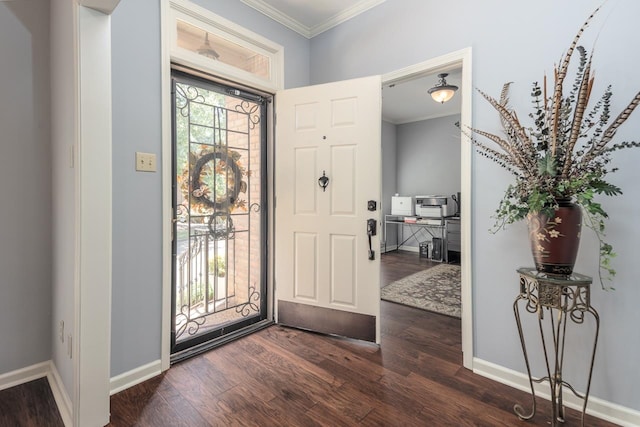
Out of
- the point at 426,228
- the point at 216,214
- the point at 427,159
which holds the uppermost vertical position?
the point at 427,159

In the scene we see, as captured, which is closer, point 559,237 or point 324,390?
point 559,237

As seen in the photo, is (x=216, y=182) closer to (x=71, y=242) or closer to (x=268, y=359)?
(x=71, y=242)

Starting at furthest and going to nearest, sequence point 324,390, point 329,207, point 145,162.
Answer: point 329,207, point 145,162, point 324,390

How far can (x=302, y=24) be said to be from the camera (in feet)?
9.26

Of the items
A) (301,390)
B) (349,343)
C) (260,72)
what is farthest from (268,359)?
(260,72)

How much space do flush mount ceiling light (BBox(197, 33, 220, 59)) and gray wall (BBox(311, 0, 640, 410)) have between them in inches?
47.0

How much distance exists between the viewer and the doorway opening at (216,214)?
2.19 meters

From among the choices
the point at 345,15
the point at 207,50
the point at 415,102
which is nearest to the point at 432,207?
the point at 415,102

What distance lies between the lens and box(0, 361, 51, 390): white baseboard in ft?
5.84

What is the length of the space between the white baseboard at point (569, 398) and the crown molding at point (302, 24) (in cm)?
284

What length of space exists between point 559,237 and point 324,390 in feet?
4.93

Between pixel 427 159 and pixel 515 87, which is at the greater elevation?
pixel 427 159

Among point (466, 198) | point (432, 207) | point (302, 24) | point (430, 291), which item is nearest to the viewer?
point (466, 198)

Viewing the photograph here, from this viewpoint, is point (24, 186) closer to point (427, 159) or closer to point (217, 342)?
point (217, 342)
